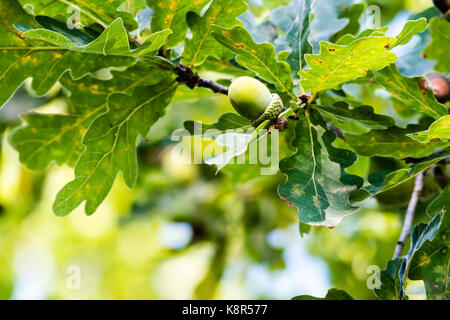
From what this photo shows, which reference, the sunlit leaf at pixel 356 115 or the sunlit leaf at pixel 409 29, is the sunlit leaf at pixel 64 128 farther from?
the sunlit leaf at pixel 409 29

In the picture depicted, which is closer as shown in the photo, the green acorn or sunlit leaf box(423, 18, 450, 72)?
the green acorn

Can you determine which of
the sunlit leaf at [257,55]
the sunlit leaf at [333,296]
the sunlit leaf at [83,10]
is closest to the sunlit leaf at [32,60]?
the sunlit leaf at [83,10]

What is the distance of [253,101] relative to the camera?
1.08 m

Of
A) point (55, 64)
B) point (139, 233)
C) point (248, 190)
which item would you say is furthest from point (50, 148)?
point (139, 233)

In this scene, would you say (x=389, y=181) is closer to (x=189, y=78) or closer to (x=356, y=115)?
(x=356, y=115)

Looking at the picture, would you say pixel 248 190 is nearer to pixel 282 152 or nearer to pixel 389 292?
pixel 282 152

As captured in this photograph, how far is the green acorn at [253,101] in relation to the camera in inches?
42.6

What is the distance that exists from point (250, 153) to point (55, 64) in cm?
56

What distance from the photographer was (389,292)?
1.27 m

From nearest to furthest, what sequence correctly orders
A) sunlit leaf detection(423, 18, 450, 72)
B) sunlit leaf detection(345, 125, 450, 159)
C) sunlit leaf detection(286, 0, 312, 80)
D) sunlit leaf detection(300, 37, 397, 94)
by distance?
1. sunlit leaf detection(300, 37, 397, 94)
2. sunlit leaf detection(286, 0, 312, 80)
3. sunlit leaf detection(345, 125, 450, 159)
4. sunlit leaf detection(423, 18, 450, 72)

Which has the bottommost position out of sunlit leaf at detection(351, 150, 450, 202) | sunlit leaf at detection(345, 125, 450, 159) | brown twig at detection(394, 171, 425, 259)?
brown twig at detection(394, 171, 425, 259)

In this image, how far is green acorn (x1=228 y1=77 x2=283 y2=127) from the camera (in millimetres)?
1083

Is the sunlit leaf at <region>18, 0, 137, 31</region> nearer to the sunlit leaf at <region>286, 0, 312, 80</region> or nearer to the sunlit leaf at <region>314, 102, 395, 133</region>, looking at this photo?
the sunlit leaf at <region>286, 0, 312, 80</region>

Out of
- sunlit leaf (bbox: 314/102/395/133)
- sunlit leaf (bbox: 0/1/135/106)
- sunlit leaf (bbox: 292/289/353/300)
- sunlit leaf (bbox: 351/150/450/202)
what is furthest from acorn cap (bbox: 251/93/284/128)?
sunlit leaf (bbox: 292/289/353/300)
